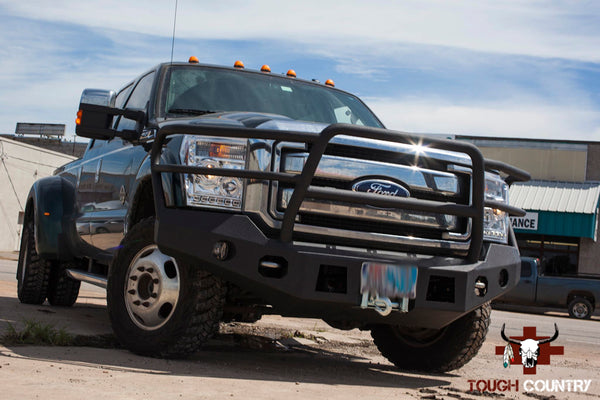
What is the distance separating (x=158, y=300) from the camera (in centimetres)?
473

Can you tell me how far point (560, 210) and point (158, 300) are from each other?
26513mm

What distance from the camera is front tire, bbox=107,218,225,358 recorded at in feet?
15.0

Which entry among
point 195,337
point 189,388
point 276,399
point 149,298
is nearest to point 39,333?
point 149,298

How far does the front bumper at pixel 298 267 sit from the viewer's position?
4.37 m

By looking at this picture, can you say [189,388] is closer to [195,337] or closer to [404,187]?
[195,337]

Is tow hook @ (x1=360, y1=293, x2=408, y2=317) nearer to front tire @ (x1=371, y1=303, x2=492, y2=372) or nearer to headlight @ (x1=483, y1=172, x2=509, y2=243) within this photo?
headlight @ (x1=483, y1=172, x2=509, y2=243)

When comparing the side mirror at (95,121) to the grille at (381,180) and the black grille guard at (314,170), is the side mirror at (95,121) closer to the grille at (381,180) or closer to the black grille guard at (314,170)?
the black grille guard at (314,170)

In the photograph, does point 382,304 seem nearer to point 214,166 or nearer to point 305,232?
point 305,232

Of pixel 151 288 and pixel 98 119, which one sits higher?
pixel 98 119

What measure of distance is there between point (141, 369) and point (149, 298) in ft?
1.91

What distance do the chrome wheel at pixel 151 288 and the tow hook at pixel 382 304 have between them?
3.57 feet

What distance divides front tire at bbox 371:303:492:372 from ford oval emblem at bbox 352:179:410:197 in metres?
1.24

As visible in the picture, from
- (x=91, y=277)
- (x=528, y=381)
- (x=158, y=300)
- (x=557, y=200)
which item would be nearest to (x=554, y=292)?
(x=557, y=200)

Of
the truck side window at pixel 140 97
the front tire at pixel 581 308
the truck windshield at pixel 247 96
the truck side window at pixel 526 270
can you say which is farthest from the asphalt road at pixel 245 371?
the front tire at pixel 581 308
